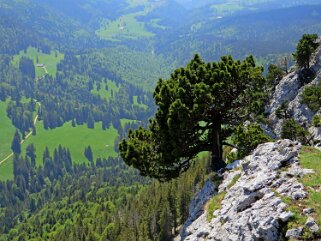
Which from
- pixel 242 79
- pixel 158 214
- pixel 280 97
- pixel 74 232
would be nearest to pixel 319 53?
pixel 280 97

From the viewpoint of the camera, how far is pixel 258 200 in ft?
96.7

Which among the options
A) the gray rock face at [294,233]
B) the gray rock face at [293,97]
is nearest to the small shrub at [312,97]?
the gray rock face at [293,97]

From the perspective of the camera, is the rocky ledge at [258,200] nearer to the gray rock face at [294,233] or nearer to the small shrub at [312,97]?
the gray rock face at [294,233]

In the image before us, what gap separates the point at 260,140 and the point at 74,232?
155 metres

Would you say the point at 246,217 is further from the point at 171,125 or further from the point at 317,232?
the point at 171,125

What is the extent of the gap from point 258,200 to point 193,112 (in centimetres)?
1427

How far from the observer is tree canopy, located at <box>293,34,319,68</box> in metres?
83.0

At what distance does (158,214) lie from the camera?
14050cm

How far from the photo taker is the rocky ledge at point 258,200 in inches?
1022

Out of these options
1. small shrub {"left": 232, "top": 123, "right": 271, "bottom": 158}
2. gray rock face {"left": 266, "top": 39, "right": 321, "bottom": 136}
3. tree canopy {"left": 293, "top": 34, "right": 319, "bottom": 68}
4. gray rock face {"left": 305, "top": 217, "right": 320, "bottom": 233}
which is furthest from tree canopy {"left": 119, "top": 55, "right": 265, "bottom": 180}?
tree canopy {"left": 293, "top": 34, "right": 319, "bottom": 68}

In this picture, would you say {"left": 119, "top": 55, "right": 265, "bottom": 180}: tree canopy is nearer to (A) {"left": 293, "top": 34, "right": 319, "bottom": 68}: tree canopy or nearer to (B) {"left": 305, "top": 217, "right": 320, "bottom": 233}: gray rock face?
(B) {"left": 305, "top": 217, "right": 320, "bottom": 233}: gray rock face

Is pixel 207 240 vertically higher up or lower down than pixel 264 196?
lower down

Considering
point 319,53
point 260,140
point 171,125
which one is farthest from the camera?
point 319,53

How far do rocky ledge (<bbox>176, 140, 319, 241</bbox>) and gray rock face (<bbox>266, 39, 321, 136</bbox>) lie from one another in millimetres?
39554
